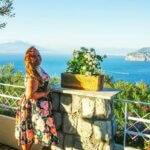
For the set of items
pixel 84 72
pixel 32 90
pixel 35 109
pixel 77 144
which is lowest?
pixel 77 144

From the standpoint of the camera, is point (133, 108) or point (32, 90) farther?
point (133, 108)

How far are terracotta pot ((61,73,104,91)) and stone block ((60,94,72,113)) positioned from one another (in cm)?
18

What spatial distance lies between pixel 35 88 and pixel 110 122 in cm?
114

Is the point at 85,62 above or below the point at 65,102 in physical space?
above

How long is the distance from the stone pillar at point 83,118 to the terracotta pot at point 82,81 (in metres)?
0.11

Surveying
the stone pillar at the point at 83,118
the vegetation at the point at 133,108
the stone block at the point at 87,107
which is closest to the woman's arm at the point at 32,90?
the stone pillar at the point at 83,118

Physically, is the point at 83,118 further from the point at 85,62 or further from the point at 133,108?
the point at 133,108

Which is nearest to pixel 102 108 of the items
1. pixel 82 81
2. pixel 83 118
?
pixel 83 118

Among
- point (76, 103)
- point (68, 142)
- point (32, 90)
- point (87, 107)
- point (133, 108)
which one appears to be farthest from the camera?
point (133, 108)

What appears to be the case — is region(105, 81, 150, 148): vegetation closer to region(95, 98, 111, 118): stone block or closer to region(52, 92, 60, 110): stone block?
region(95, 98, 111, 118): stone block

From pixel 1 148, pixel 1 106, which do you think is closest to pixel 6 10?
pixel 1 106

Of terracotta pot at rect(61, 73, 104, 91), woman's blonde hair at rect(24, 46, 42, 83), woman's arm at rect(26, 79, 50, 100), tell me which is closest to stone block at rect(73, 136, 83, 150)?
terracotta pot at rect(61, 73, 104, 91)

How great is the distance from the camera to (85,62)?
465 cm

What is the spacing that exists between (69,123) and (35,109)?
55cm
